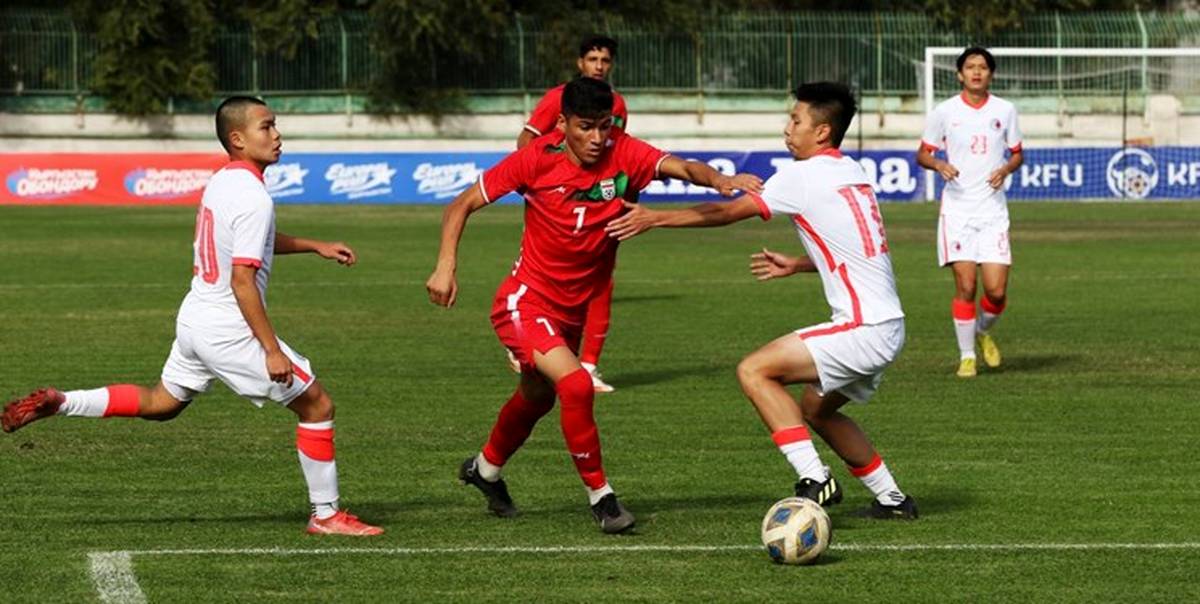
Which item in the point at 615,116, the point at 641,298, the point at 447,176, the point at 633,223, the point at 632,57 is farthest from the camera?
the point at 632,57

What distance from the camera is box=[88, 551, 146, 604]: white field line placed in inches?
305

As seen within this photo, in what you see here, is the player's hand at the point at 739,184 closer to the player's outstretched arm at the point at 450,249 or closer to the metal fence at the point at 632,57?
the player's outstretched arm at the point at 450,249

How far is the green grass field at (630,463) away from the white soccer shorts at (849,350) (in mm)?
697

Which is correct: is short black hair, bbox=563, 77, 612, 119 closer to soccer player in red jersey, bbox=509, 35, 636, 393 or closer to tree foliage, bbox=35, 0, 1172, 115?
soccer player in red jersey, bbox=509, 35, 636, 393

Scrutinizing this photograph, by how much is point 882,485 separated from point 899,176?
35350 mm

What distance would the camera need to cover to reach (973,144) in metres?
15.9

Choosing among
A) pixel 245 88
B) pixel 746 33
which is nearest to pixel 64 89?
pixel 245 88

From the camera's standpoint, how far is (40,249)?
29.8 metres

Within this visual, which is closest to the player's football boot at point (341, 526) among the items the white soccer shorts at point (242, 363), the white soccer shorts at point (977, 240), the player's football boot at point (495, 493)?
the white soccer shorts at point (242, 363)

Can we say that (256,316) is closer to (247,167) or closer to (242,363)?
(242,363)

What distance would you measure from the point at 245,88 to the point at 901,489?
4494 cm

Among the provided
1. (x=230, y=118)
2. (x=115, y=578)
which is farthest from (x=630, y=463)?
(x=115, y=578)

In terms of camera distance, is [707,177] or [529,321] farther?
[529,321]

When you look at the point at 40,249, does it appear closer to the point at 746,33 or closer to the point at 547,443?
the point at 547,443
